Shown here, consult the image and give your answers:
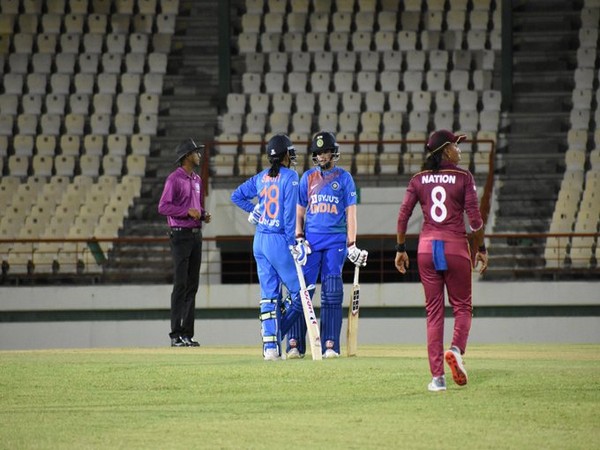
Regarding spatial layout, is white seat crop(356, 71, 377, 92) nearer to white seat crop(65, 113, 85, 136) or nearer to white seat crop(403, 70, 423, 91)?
white seat crop(403, 70, 423, 91)

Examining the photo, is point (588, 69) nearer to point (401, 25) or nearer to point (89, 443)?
point (401, 25)

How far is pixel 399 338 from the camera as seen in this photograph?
22.6m

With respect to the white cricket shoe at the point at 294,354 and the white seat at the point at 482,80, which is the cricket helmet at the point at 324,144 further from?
the white seat at the point at 482,80

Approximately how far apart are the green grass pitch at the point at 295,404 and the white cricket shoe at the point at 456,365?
0.09m

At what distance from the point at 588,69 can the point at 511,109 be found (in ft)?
5.60

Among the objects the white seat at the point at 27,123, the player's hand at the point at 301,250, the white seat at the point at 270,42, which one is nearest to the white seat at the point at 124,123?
the white seat at the point at 27,123

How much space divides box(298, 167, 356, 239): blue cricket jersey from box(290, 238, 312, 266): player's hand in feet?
0.71

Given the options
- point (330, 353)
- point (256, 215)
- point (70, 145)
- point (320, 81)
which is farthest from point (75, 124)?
point (330, 353)

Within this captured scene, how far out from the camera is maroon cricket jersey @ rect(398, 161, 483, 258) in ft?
34.7

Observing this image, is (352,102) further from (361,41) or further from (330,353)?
(330,353)

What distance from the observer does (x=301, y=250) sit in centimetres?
1332

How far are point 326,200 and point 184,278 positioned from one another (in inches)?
127

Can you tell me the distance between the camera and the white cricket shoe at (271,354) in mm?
13586

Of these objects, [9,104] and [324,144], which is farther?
[9,104]
